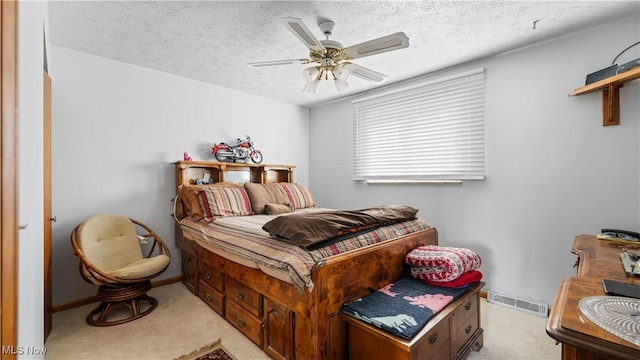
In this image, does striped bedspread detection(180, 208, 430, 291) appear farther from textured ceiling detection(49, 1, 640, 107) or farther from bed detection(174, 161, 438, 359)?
textured ceiling detection(49, 1, 640, 107)

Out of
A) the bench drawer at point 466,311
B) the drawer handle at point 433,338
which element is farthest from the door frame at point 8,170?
the bench drawer at point 466,311

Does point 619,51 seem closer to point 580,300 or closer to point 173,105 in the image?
point 580,300

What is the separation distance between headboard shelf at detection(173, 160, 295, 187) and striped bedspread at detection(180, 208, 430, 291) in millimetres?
790

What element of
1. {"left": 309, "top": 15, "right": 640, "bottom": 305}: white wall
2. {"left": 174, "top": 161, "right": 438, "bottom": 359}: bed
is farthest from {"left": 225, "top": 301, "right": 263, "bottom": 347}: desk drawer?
{"left": 309, "top": 15, "right": 640, "bottom": 305}: white wall

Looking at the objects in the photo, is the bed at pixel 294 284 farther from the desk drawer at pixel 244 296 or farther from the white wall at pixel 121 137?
the white wall at pixel 121 137

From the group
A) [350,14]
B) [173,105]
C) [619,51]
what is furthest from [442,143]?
[173,105]

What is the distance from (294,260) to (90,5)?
7.91 ft

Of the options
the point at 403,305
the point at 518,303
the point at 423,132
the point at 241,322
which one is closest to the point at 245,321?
the point at 241,322

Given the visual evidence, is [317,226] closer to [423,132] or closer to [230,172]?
[423,132]

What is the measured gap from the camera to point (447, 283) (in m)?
1.88

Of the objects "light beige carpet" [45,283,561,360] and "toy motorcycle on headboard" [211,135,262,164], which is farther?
"toy motorcycle on headboard" [211,135,262,164]

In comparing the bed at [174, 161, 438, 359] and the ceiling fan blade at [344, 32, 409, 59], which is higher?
the ceiling fan blade at [344, 32, 409, 59]

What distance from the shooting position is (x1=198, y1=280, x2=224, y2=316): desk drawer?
2.46 meters

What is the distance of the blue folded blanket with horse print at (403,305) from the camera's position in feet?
4.68
